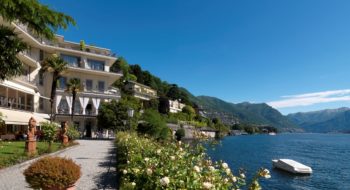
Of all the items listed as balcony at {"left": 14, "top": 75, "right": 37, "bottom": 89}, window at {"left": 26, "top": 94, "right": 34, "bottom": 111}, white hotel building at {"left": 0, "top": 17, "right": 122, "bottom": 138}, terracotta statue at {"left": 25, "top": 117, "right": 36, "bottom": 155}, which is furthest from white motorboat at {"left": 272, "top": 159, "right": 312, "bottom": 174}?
window at {"left": 26, "top": 94, "right": 34, "bottom": 111}

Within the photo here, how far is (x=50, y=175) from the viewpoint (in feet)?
26.6

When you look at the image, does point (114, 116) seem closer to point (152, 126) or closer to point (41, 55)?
point (152, 126)

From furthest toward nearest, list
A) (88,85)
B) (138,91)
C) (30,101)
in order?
(138,91) < (88,85) < (30,101)

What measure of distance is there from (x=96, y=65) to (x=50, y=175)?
1948 inches

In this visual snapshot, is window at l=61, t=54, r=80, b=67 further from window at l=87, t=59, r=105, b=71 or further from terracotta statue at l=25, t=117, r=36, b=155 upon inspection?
terracotta statue at l=25, t=117, r=36, b=155

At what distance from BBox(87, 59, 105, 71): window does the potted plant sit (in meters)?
48.5

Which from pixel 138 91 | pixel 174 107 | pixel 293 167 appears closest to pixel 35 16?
pixel 293 167

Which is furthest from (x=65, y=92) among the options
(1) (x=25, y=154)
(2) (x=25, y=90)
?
(1) (x=25, y=154)

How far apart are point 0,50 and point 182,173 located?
35.1 ft

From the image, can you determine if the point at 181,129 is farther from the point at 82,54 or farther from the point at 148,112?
the point at 82,54

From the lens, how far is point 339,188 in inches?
1126

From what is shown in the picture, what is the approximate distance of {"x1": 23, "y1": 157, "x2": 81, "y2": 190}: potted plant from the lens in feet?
26.6

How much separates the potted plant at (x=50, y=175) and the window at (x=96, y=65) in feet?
159

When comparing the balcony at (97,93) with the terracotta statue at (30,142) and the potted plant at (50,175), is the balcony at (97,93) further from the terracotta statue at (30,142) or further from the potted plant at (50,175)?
the potted plant at (50,175)
